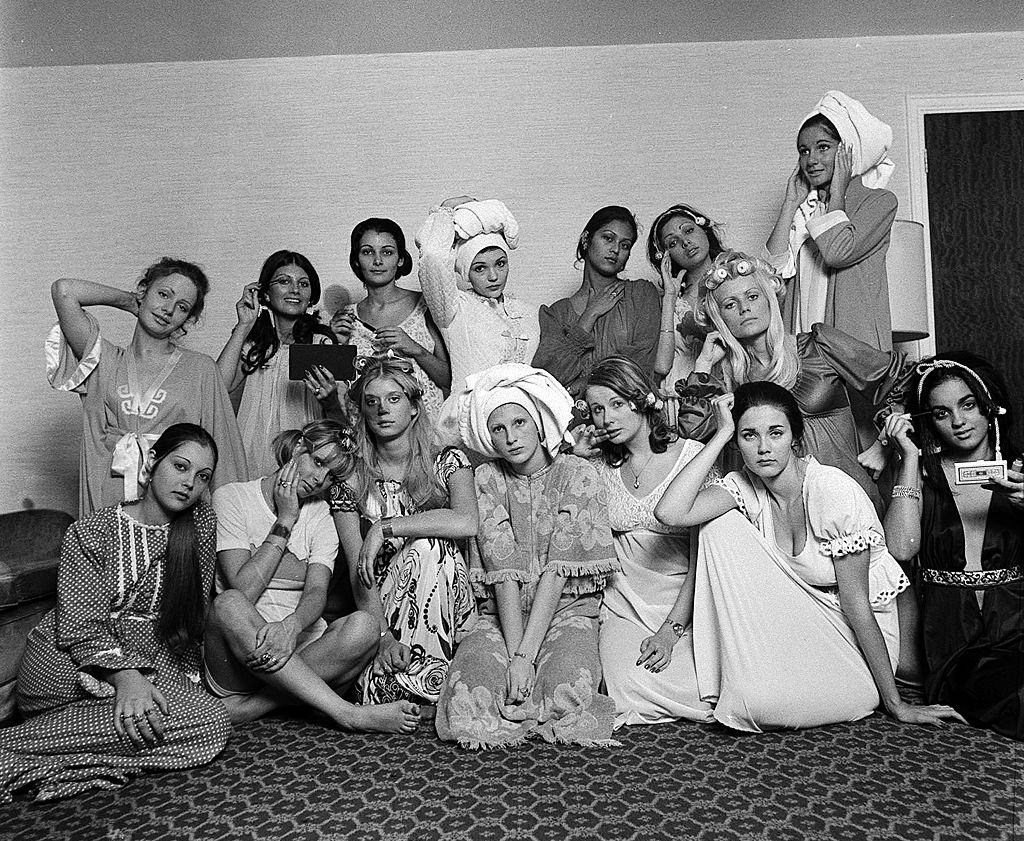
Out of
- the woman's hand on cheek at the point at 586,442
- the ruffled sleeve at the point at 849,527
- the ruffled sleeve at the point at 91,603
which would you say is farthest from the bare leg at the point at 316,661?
the ruffled sleeve at the point at 849,527

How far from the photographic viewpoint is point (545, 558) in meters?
2.83

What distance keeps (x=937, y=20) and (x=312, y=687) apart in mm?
4275

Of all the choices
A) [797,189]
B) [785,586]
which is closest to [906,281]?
[797,189]

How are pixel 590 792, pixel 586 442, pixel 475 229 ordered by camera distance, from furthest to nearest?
pixel 475 229 → pixel 586 442 → pixel 590 792

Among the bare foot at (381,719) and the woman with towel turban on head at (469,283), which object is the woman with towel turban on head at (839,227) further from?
the bare foot at (381,719)

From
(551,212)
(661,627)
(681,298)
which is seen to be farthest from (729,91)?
(661,627)

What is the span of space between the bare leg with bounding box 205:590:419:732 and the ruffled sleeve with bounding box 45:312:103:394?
47.2 inches

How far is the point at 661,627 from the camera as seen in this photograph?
2.83 m

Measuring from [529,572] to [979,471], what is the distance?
1.38m

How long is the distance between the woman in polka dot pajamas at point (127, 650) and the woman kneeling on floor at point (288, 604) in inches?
4.8

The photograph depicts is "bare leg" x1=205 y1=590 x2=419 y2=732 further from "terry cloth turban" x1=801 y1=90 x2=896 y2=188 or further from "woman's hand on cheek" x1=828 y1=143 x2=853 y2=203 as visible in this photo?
"terry cloth turban" x1=801 y1=90 x2=896 y2=188

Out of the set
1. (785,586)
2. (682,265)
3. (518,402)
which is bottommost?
(785,586)

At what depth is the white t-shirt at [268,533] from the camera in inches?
114

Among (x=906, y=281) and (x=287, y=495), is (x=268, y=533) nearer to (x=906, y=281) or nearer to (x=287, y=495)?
(x=287, y=495)
